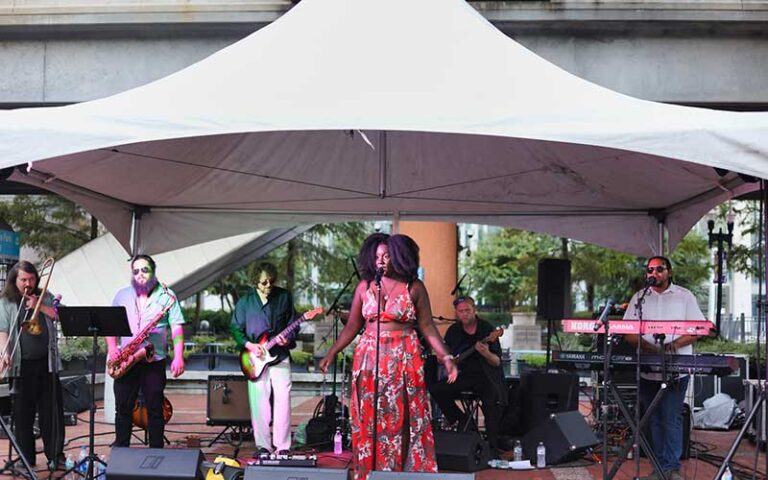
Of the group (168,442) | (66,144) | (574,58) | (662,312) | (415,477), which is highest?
(574,58)

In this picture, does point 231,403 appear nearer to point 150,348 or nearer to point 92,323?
point 150,348

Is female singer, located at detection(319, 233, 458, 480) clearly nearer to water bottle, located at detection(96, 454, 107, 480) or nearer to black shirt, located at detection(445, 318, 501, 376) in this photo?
water bottle, located at detection(96, 454, 107, 480)

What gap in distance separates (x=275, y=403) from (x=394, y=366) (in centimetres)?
216

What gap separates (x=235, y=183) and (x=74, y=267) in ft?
28.5

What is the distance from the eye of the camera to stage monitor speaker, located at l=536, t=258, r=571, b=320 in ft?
36.2

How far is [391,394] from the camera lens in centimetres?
614

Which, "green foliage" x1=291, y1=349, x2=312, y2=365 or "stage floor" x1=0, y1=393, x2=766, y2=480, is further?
"green foliage" x1=291, y1=349, x2=312, y2=365

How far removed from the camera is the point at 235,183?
29.7 feet

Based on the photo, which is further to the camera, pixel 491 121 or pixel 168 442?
pixel 168 442

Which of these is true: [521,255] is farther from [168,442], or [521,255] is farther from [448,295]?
[168,442]

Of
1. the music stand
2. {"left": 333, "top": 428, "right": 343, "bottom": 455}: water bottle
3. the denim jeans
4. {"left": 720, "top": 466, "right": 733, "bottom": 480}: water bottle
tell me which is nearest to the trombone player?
the music stand

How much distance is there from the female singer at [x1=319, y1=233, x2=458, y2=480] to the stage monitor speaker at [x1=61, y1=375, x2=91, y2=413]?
5944 millimetres

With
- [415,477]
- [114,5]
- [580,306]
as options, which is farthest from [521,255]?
[415,477]

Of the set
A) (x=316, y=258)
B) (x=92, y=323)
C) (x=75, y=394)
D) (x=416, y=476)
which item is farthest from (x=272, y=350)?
(x=316, y=258)
